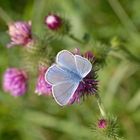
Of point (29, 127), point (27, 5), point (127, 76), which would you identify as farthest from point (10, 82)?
point (27, 5)

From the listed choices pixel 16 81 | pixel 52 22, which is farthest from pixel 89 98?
pixel 52 22

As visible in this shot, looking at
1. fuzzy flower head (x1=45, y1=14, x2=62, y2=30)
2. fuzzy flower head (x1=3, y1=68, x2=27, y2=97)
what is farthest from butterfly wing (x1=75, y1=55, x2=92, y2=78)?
fuzzy flower head (x1=3, y1=68, x2=27, y2=97)

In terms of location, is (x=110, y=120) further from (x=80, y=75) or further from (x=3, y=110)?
(x=3, y=110)

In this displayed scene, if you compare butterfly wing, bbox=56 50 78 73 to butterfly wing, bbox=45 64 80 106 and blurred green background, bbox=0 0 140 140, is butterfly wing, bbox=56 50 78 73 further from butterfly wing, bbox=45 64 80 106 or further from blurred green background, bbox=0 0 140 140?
blurred green background, bbox=0 0 140 140

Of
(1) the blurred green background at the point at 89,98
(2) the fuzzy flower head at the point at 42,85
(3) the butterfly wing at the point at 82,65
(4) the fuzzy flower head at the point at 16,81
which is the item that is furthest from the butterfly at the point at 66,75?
(1) the blurred green background at the point at 89,98

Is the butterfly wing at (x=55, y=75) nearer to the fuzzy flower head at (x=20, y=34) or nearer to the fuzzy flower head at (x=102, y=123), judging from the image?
the fuzzy flower head at (x=102, y=123)

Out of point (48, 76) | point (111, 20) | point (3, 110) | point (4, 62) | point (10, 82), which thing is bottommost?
point (48, 76)
